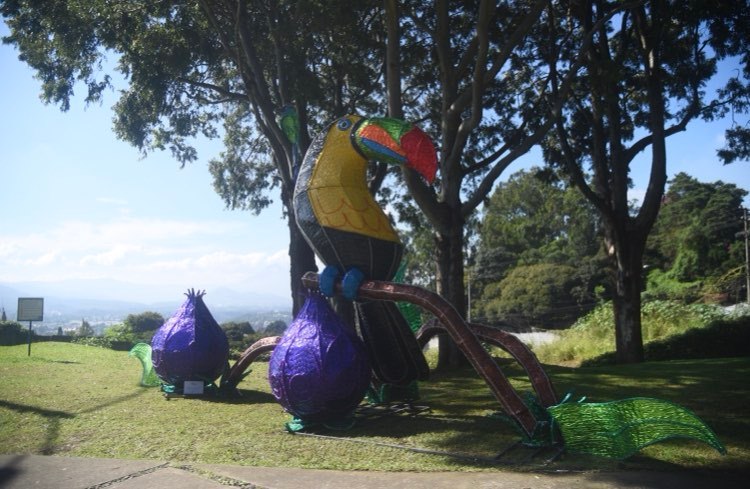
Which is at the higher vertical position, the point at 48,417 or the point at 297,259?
the point at 297,259

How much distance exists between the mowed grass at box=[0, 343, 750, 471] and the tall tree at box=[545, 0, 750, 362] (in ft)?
9.12

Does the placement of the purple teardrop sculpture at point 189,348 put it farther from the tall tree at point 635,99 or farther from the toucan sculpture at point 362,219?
the tall tree at point 635,99

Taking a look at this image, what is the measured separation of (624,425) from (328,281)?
3.60 meters

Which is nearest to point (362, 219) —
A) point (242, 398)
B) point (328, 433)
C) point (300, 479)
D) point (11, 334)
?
point (328, 433)

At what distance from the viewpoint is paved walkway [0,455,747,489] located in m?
4.73

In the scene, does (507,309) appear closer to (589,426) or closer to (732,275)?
(732,275)

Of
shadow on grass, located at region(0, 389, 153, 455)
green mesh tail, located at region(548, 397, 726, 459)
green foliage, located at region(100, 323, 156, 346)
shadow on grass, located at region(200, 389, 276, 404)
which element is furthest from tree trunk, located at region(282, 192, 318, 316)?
green foliage, located at region(100, 323, 156, 346)

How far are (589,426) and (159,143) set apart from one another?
13.9 meters

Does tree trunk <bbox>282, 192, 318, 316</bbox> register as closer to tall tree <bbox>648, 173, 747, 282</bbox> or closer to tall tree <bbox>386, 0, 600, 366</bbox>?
tall tree <bbox>386, 0, 600, 366</bbox>

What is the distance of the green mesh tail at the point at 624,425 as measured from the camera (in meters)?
5.03

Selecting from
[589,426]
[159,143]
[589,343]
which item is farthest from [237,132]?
[589,426]

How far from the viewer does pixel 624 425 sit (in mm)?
5289

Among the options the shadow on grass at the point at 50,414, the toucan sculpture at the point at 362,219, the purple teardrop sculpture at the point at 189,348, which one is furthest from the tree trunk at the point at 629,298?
the shadow on grass at the point at 50,414

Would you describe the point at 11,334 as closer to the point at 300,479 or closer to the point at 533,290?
the point at 300,479
